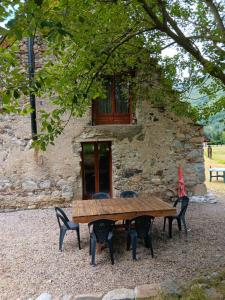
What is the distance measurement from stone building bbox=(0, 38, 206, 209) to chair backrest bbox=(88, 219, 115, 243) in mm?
3931

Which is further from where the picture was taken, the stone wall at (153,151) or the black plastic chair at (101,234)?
the stone wall at (153,151)

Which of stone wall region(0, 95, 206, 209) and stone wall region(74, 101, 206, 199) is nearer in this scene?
stone wall region(0, 95, 206, 209)

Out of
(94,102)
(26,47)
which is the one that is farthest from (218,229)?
(26,47)

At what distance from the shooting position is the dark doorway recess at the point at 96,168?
906cm

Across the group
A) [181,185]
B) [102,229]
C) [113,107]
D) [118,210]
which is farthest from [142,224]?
[113,107]

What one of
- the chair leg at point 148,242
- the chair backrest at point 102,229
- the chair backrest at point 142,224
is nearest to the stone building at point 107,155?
the chair leg at point 148,242

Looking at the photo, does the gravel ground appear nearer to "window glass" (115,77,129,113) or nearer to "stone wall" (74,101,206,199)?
"stone wall" (74,101,206,199)

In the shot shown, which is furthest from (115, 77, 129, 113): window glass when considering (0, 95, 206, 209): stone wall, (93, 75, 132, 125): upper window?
(0, 95, 206, 209): stone wall

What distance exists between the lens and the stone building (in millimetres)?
8578

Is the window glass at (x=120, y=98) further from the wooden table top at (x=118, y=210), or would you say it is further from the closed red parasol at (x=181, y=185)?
the wooden table top at (x=118, y=210)

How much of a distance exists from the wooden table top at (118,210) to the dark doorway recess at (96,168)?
2855 millimetres

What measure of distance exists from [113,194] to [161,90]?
3.42 m

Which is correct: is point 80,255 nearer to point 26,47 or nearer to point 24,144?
point 24,144

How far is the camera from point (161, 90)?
7.80 metres
